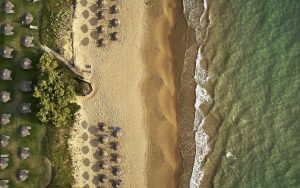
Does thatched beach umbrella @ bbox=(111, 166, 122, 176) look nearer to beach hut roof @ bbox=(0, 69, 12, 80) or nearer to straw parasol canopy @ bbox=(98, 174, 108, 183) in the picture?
straw parasol canopy @ bbox=(98, 174, 108, 183)

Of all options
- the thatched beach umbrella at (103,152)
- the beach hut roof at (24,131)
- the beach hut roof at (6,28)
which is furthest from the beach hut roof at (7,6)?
the thatched beach umbrella at (103,152)

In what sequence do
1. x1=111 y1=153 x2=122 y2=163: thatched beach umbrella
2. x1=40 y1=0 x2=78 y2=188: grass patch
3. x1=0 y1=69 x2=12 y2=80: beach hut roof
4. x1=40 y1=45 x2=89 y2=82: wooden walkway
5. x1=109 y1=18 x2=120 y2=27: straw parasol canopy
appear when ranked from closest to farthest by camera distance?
x1=0 y1=69 x2=12 y2=80: beach hut roof, x1=40 y1=0 x2=78 y2=188: grass patch, x1=40 y1=45 x2=89 y2=82: wooden walkway, x1=111 y1=153 x2=122 y2=163: thatched beach umbrella, x1=109 y1=18 x2=120 y2=27: straw parasol canopy

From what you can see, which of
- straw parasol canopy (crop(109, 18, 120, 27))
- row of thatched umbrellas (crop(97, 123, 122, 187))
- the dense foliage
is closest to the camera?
the dense foliage

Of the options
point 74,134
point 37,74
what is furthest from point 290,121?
point 37,74

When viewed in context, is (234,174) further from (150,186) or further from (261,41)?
(261,41)

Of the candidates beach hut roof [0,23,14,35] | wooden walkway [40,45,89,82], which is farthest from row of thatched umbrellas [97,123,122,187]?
beach hut roof [0,23,14,35]

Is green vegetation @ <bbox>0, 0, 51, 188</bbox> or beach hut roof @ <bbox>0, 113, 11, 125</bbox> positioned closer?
beach hut roof @ <bbox>0, 113, 11, 125</bbox>

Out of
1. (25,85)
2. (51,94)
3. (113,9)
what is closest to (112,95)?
(51,94)
